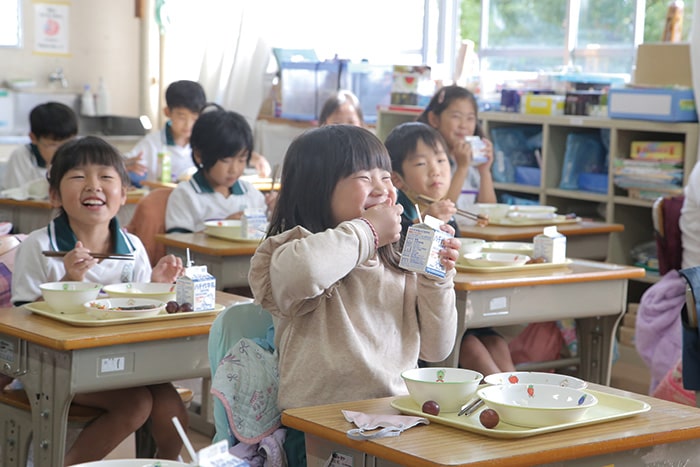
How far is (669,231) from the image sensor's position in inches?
171

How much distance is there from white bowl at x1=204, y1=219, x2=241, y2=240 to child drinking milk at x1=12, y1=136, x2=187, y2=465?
0.81 metres

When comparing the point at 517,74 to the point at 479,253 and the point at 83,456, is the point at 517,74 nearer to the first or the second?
the point at 479,253

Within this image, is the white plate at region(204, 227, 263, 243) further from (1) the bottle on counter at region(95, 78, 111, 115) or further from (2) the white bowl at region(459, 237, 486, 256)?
(1) the bottle on counter at region(95, 78, 111, 115)

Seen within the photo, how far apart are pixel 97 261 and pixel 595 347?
179cm

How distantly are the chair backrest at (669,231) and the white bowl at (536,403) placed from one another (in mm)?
2591

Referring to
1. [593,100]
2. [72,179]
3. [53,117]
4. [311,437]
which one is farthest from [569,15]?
[311,437]

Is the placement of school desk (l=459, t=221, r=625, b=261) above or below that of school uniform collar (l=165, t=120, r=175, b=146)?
below

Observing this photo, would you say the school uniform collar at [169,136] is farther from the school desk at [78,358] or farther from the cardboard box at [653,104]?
the school desk at [78,358]

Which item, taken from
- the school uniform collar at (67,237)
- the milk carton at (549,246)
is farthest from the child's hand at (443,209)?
the school uniform collar at (67,237)

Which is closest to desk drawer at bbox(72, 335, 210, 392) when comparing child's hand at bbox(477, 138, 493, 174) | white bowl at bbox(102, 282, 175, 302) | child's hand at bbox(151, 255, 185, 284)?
white bowl at bbox(102, 282, 175, 302)

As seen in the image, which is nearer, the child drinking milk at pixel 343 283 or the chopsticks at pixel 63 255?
the child drinking milk at pixel 343 283

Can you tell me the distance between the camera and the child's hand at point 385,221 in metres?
2.15

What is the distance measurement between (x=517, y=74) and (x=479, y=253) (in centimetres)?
313

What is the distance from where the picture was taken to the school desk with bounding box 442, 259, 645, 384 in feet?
10.7
